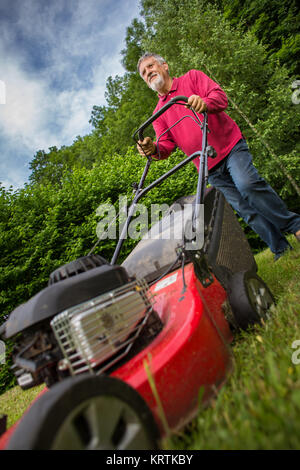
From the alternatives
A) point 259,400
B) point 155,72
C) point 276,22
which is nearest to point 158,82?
point 155,72

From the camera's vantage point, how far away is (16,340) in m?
1.13

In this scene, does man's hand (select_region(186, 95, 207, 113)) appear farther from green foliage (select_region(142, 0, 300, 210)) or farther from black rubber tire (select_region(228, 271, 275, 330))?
green foliage (select_region(142, 0, 300, 210))

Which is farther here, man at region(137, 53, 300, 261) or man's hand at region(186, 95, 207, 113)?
man at region(137, 53, 300, 261)

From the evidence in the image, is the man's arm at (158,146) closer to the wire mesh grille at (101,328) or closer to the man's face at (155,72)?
the man's face at (155,72)

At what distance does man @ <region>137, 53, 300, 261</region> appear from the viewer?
2.34 meters

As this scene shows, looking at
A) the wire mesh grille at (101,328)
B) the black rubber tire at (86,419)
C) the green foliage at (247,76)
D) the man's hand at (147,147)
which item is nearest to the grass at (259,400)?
the black rubber tire at (86,419)

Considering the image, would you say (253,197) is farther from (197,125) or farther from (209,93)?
(209,93)

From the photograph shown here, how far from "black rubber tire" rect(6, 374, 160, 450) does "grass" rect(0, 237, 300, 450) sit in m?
0.10

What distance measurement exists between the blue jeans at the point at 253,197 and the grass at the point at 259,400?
3.02 feet

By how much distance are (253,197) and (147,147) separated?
0.94 meters

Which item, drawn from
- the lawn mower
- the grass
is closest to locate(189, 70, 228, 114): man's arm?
the lawn mower

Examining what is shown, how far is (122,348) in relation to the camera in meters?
1.18

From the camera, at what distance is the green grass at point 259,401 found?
0.66 m

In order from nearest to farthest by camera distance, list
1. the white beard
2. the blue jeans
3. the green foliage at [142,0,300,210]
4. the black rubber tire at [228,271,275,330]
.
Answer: the black rubber tire at [228,271,275,330], the blue jeans, the white beard, the green foliage at [142,0,300,210]
